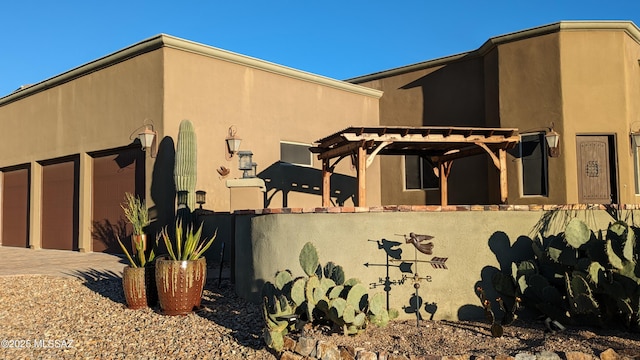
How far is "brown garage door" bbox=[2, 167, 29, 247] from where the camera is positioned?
1689cm

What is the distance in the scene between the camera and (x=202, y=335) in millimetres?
6324

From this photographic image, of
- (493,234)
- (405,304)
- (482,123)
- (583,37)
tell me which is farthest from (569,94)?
(405,304)

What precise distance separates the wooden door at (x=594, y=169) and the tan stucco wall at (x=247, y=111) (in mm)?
6224

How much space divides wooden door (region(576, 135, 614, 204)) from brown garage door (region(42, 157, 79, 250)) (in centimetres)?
1354

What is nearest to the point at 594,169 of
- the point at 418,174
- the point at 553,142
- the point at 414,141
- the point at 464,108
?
the point at 553,142

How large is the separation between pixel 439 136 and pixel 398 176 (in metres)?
6.29

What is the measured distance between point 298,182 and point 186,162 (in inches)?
162

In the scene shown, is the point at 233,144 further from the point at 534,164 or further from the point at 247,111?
the point at 534,164

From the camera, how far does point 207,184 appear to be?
1256 centimetres

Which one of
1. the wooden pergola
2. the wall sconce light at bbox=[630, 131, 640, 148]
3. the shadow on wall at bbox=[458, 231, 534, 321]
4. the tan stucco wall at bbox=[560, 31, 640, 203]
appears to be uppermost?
the tan stucco wall at bbox=[560, 31, 640, 203]

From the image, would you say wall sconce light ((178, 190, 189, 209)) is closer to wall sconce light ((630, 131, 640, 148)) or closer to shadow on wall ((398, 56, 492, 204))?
shadow on wall ((398, 56, 492, 204))

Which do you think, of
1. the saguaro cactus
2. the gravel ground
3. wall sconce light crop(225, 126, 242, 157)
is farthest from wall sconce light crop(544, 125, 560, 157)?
the saguaro cactus

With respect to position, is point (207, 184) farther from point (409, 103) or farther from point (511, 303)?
point (511, 303)

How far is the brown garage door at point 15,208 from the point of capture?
55.4ft
